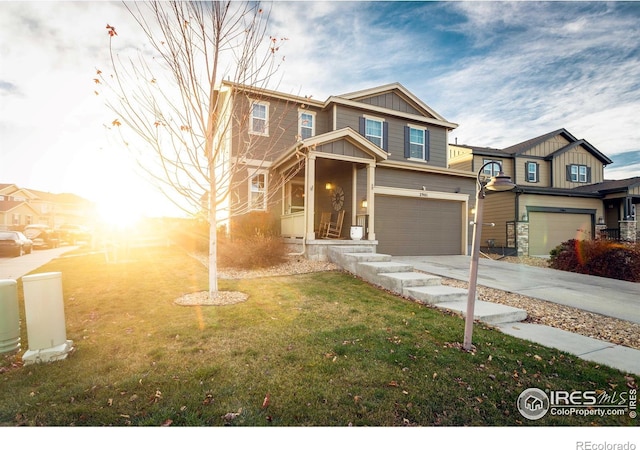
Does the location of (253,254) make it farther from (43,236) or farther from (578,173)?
(578,173)

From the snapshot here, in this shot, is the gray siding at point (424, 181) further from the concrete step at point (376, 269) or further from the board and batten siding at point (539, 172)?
the board and batten siding at point (539, 172)

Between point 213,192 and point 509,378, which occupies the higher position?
point 213,192

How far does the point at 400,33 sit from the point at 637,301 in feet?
22.3

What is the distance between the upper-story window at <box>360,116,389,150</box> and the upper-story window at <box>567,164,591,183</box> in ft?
51.2

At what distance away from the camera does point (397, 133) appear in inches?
526

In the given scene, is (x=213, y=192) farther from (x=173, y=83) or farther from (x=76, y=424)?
(x=76, y=424)

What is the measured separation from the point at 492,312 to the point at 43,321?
5719mm

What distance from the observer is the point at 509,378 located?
8.69ft

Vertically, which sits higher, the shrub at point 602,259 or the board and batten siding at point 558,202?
the board and batten siding at point 558,202

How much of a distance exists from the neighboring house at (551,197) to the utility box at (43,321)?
16796mm

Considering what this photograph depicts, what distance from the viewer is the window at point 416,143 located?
13484 mm

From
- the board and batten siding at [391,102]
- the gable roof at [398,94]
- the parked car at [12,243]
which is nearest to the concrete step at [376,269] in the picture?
the gable roof at [398,94]

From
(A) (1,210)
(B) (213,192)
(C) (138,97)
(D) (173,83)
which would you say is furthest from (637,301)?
(A) (1,210)

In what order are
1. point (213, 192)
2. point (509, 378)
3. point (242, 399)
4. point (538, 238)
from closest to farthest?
point (242, 399) → point (509, 378) → point (213, 192) → point (538, 238)
